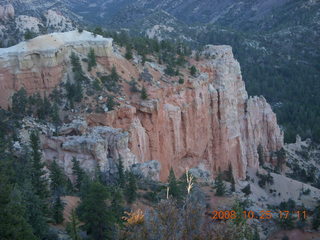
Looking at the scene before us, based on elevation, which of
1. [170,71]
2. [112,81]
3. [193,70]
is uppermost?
[193,70]

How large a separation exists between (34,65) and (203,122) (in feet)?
55.7

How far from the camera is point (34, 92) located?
32.2m

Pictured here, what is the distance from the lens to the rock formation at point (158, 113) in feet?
99.6

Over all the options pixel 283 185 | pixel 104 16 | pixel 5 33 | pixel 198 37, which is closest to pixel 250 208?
pixel 283 185

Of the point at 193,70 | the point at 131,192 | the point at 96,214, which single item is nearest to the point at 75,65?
the point at 193,70

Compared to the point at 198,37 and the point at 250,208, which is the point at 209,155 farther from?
the point at 198,37

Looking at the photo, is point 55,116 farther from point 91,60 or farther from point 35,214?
point 35,214

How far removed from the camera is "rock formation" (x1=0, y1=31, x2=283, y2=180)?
99.6 ft

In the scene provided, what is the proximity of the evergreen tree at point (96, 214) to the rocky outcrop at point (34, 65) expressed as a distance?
605 inches

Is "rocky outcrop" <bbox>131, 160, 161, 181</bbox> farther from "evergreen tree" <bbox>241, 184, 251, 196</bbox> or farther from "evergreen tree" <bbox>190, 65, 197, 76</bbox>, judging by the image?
"evergreen tree" <bbox>241, 184, 251, 196</bbox>

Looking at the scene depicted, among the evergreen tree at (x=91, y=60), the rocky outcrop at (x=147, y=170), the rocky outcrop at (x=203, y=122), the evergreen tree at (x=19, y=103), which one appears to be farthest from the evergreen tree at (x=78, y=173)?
the evergreen tree at (x=91, y=60)

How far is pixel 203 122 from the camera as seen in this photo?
40.9 m

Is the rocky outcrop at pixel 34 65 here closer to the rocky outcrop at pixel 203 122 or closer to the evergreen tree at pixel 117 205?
the rocky outcrop at pixel 203 122

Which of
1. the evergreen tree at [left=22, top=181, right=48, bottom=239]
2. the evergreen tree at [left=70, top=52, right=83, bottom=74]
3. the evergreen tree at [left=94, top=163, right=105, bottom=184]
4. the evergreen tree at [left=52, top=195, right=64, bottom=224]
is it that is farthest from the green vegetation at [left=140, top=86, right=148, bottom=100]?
the evergreen tree at [left=22, top=181, right=48, bottom=239]
